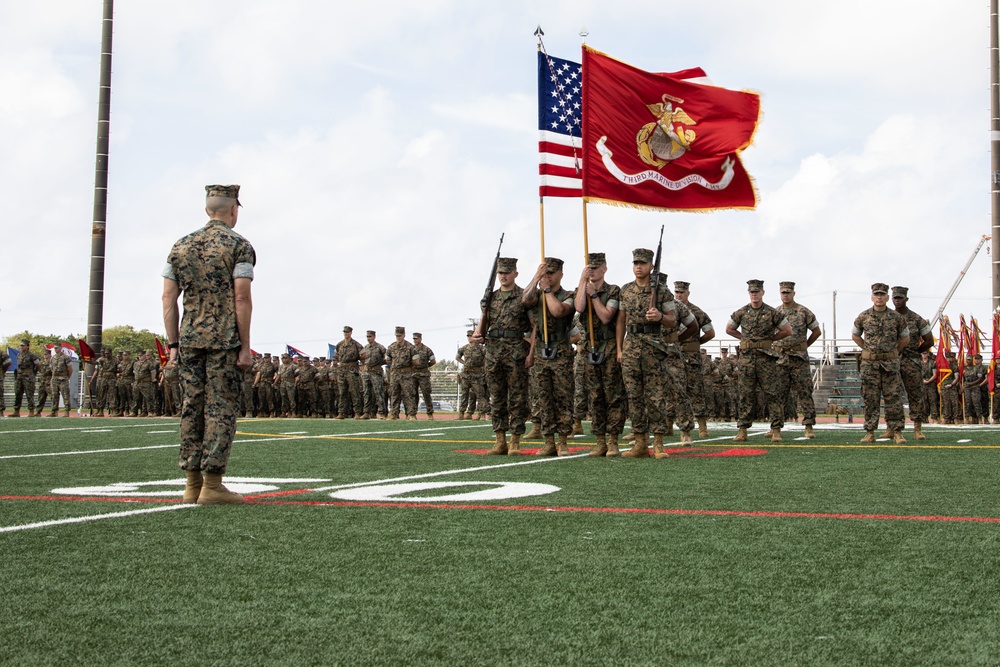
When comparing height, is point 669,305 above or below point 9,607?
above

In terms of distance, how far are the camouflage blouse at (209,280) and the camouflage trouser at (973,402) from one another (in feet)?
76.6

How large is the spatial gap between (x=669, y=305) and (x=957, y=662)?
26.9ft

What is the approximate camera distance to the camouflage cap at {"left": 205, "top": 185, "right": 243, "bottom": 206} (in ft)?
22.1

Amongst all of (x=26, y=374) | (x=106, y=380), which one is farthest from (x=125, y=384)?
(x=26, y=374)

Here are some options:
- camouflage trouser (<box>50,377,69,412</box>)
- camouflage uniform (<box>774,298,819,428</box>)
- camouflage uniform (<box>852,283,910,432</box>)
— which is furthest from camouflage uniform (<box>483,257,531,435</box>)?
camouflage trouser (<box>50,377,69,412</box>)

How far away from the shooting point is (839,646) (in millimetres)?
2986

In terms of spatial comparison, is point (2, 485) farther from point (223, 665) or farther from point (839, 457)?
point (839, 457)

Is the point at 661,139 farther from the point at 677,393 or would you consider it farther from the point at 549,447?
the point at 549,447

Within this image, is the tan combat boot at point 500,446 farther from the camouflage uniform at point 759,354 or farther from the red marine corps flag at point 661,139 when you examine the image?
the camouflage uniform at point 759,354

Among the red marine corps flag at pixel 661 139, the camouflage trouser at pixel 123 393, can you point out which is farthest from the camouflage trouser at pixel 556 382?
the camouflage trouser at pixel 123 393

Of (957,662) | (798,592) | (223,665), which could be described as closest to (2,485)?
(223,665)

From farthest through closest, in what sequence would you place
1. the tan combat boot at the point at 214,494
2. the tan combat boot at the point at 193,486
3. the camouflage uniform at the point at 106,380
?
the camouflage uniform at the point at 106,380, the tan combat boot at the point at 193,486, the tan combat boot at the point at 214,494

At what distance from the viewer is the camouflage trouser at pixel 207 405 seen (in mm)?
6406

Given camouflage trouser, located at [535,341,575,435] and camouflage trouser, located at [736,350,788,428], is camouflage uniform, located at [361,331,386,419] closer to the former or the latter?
camouflage trouser, located at [736,350,788,428]
